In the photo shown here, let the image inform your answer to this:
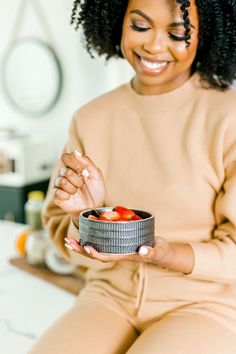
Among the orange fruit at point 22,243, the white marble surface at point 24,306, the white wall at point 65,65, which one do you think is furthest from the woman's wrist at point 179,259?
the white wall at point 65,65

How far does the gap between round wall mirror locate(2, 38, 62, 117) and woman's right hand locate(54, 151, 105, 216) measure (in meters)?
1.84

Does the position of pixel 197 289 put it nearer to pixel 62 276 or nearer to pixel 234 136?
pixel 234 136

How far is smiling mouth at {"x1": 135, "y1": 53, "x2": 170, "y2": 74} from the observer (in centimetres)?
104

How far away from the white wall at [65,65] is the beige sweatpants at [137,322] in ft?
5.24

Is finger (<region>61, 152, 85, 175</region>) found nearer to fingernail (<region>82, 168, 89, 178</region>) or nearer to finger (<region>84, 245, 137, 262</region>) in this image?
fingernail (<region>82, 168, 89, 178</region>)

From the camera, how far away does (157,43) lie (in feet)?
3.31

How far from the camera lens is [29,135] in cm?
304

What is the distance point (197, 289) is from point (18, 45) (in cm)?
221

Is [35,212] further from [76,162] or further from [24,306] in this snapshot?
[76,162]

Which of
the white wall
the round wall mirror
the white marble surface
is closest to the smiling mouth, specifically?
the white marble surface

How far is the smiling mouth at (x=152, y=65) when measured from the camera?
104 cm

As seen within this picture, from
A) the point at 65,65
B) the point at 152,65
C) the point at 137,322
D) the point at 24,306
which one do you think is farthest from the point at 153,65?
the point at 65,65

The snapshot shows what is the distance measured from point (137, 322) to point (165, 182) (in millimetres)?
293

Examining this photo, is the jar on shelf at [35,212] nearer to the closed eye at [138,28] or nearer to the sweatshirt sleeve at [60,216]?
the sweatshirt sleeve at [60,216]
